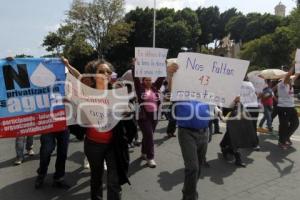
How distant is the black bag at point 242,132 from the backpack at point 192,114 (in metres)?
2.29

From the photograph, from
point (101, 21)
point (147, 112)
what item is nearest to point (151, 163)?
point (147, 112)

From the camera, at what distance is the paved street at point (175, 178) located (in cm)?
532

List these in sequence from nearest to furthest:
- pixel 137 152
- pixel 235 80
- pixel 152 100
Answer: pixel 235 80 → pixel 152 100 → pixel 137 152

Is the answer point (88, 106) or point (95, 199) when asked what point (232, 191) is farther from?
point (88, 106)

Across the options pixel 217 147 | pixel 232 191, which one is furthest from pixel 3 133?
pixel 217 147

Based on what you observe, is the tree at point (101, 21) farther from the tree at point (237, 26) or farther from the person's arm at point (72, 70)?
the person's arm at point (72, 70)

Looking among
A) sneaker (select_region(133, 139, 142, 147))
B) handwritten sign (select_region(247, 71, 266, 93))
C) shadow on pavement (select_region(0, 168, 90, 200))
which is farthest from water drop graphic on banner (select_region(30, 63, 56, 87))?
handwritten sign (select_region(247, 71, 266, 93))

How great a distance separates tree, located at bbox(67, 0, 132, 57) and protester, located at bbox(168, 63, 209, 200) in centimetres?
3637

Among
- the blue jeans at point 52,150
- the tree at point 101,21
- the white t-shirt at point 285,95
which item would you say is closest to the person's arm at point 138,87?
the blue jeans at point 52,150

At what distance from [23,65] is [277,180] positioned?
12.8 ft

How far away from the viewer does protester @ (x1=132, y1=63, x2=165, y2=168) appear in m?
6.66

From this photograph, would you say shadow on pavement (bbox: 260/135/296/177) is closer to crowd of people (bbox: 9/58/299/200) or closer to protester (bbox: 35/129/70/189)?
crowd of people (bbox: 9/58/299/200)

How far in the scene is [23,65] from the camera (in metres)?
5.15

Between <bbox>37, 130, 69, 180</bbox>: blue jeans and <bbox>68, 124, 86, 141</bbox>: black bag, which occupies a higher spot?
<bbox>68, 124, 86, 141</bbox>: black bag
